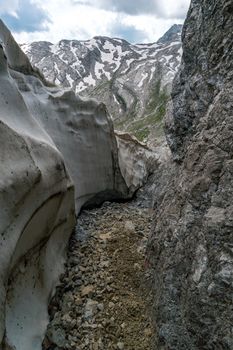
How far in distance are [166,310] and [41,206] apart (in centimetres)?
381

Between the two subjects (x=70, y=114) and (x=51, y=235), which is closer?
(x=51, y=235)

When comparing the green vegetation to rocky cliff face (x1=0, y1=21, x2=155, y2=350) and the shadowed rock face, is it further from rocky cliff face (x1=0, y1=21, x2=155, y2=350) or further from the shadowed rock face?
the shadowed rock face

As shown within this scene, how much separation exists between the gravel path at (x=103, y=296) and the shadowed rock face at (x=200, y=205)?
74 centimetres

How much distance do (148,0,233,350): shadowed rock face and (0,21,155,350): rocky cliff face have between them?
2.85 meters

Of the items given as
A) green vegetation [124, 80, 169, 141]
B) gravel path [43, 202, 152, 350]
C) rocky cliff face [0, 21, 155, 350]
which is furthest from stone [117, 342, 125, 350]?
green vegetation [124, 80, 169, 141]

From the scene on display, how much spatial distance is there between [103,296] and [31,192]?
11.4ft

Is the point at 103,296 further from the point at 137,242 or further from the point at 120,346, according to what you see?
the point at 137,242

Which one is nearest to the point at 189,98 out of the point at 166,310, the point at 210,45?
the point at 210,45

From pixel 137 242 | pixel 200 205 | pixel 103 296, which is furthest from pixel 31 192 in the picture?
pixel 137 242

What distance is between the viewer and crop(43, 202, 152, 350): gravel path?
29.3 ft

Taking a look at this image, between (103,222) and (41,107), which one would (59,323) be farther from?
(41,107)

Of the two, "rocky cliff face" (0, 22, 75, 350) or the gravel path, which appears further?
the gravel path

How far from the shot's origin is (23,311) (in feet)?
28.0

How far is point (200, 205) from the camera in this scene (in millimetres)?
8109
